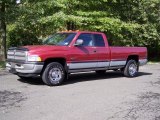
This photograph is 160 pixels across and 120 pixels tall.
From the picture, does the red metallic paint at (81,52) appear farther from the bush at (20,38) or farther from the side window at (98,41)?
the bush at (20,38)

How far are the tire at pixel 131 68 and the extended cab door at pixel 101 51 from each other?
1.33 metres

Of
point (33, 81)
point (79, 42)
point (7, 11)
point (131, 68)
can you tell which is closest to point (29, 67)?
point (33, 81)

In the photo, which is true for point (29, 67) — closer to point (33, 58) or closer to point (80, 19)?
point (33, 58)

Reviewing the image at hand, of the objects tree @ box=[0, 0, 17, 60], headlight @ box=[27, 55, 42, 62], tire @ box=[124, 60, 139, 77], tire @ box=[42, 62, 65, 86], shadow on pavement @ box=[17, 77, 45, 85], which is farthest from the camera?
tree @ box=[0, 0, 17, 60]

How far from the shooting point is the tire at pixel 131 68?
14320 millimetres

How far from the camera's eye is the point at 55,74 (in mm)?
11391

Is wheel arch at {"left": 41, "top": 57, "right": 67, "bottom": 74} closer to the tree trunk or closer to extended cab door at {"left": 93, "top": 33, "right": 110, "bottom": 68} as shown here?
extended cab door at {"left": 93, "top": 33, "right": 110, "bottom": 68}

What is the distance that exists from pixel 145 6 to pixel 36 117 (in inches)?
718

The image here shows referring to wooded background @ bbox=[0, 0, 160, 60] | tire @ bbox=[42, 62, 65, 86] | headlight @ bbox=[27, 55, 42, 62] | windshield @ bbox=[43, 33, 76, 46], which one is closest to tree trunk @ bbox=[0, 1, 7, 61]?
wooded background @ bbox=[0, 0, 160, 60]

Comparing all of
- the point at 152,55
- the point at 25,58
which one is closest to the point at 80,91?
the point at 25,58

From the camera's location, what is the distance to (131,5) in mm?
23734

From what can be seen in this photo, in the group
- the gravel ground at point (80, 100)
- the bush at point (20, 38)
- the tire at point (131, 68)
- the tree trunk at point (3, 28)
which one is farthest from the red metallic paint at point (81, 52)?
the bush at point (20, 38)

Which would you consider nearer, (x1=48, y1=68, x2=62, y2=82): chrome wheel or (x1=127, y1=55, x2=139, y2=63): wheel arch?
(x1=48, y1=68, x2=62, y2=82): chrome wheel

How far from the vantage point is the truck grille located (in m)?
11.1
